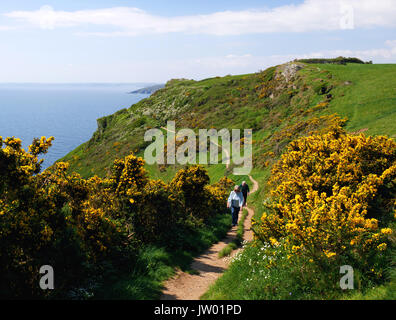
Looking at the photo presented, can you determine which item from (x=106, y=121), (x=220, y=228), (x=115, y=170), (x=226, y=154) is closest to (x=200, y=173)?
(x=220, y=228)

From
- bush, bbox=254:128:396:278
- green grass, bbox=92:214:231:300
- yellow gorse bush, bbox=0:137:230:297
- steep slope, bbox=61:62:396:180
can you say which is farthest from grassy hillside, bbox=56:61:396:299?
yellow gorse bush, bbox=0:137:230:297

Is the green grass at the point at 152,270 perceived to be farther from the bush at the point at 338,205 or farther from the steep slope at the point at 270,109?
the steep slope at the point at 270,109

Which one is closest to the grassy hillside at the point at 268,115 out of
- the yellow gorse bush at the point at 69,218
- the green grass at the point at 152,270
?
the green grass at the point at 152,270

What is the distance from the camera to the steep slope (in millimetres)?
34688

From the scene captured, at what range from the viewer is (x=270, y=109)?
61406 mm

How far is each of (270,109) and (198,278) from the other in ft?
181

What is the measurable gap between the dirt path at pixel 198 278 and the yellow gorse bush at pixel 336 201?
1.96m

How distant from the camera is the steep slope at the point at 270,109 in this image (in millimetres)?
34688

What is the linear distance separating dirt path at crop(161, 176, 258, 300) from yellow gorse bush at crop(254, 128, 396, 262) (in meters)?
1.96

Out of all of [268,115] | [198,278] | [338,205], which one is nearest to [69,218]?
[198,278]

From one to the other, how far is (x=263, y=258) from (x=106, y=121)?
123367 millimetres

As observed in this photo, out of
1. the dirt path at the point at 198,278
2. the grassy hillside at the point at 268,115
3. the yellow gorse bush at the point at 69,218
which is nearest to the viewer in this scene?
the yellow gorse bush at the point at 69,218

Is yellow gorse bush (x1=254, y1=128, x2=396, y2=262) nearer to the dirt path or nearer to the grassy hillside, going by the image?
the grassy hillside
